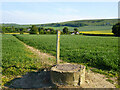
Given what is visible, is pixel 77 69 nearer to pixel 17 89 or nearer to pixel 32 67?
pixel 17 89

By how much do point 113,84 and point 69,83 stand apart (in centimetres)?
256

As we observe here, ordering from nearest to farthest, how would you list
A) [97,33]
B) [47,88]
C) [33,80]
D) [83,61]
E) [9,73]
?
[47,88] < [33,80] < [9,73] < [83,61] < [97,33]

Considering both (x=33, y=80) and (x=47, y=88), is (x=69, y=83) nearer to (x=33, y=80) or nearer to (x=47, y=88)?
(x=47, y=88)

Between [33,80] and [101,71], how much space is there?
15.2ft

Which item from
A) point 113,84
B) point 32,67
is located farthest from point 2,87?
point 113,84

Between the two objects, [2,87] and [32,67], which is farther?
[32,67]

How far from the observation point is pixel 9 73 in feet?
30.3

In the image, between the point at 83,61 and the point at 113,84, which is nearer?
the point at 113,84

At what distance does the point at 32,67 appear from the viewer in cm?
1029

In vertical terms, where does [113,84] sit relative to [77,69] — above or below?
below

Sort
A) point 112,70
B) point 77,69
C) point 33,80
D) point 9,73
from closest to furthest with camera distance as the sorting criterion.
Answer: point 77,69 < point 33,80 < point 9,73 < point 112,70

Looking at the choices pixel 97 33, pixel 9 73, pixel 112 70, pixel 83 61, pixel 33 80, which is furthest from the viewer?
pixel 97 33

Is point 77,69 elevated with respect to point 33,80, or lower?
elevated

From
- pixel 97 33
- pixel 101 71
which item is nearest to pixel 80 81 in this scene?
pixel 101 71
